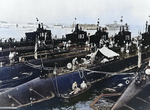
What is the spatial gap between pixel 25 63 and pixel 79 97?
227 cm

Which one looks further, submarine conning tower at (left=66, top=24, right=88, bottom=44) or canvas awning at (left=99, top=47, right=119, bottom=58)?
canvas awning at (left=99, top=47, right=119, bottom=58)

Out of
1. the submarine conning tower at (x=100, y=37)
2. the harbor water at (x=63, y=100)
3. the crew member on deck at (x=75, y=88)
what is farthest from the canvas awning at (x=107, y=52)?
the crew member on deck at (x=75, y=88)

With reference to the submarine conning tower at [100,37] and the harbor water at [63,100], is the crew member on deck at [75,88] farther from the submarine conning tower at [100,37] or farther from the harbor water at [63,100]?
the submarine conning tower at [100,37]

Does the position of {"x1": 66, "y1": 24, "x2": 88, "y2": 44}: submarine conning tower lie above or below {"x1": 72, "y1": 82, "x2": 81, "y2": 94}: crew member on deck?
above

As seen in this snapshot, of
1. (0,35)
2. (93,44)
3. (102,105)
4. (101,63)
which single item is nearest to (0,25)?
(0,35)

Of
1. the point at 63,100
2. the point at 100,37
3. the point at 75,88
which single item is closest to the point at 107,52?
the point at 100,37

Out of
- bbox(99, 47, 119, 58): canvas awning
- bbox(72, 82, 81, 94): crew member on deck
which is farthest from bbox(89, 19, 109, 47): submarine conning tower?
bbox(72, 82, 81, 94): crew member on deck

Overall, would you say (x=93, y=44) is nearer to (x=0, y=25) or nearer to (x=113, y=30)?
(x=113, y=30)

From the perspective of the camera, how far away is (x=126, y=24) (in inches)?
259

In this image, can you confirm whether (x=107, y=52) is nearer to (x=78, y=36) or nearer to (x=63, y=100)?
(x=78, y=36)

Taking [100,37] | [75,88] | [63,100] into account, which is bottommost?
[63,100]

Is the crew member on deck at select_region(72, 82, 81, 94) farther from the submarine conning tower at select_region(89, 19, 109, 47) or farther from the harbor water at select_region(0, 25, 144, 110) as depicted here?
the submarine conning tower at select_region(89, 19, 109, 47)

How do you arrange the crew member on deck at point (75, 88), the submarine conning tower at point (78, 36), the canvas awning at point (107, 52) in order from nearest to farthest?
the crew member on deck at point (75, 88), the submarine conning tower at point (78, 36), the canvas awning at point (107, 52)

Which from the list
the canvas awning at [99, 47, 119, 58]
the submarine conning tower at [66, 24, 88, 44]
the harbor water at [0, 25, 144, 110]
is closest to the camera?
the harbor water at [0, 25, 144, 110]
